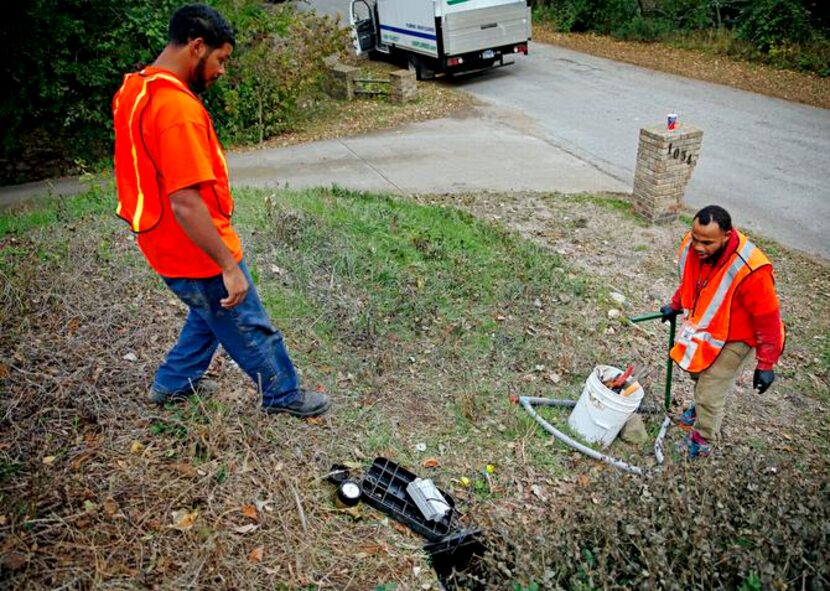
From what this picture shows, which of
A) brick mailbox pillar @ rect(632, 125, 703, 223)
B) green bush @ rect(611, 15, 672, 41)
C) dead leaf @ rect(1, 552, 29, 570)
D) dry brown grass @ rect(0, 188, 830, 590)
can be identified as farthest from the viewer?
green bush @ rect(611, 15, 672, 41)

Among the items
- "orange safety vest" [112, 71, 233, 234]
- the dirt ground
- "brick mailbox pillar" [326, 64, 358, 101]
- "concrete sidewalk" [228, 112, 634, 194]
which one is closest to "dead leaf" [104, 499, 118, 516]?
"orange safety vest" [112, 71, 233, 234]

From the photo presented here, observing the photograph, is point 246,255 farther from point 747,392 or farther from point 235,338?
point 747,392

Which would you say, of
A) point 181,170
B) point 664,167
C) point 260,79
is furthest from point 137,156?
point 260,79

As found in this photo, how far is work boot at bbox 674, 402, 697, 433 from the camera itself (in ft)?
15.4

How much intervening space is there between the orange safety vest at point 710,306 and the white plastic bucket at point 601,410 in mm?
441

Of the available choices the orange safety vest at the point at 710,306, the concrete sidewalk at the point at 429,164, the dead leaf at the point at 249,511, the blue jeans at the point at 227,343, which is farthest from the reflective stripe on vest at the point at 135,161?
the concrete sidewalk at the point at 429,164

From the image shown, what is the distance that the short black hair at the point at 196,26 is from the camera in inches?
113

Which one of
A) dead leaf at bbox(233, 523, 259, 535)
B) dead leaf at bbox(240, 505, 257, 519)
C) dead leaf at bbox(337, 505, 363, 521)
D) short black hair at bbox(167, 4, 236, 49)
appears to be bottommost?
dead leaf at bbox(337, 505, 363, 521)

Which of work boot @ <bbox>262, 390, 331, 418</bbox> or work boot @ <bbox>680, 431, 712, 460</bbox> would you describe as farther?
work boot @ <bbox>680, 431, 712, 460</bbox>

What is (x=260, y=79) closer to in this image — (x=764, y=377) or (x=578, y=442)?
(x=578, y=442)

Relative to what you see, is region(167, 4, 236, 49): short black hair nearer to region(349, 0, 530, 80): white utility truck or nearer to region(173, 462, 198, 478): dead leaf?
region(173, 462, 198, 478): dead leaf

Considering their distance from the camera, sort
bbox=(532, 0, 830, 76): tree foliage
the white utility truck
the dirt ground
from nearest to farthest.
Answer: the dirt ground, the white utility truck, bbox=(532, 0, 830, 76): tree foliage

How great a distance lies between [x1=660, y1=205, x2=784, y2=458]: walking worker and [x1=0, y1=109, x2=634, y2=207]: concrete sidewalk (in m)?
5.10

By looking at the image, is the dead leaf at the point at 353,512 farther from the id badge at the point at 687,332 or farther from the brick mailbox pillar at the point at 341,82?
the brick mailbox pillar at the point at 341,82
